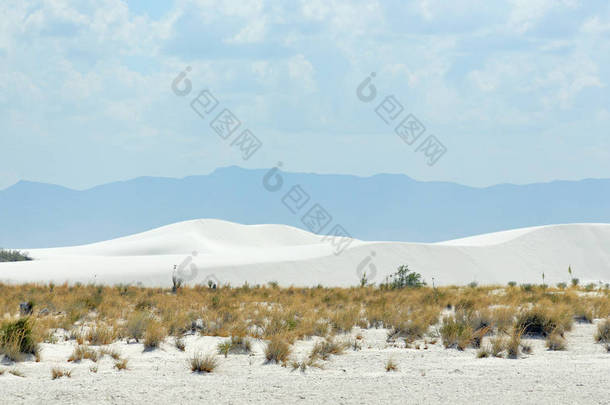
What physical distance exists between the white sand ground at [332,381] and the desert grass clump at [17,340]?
0.24m

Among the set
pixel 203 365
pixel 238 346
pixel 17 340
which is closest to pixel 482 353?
pixel 238 346

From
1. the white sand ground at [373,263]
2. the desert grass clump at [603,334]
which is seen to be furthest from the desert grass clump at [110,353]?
the white sand ground at [373,263]

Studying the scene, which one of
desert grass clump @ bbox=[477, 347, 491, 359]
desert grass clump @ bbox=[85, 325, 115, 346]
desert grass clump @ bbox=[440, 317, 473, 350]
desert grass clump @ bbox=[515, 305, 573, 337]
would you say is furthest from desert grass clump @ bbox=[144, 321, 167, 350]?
desert grass clump @ bbox=[515, 305, 573, 337]

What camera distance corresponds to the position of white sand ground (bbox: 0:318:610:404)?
25.2 feet

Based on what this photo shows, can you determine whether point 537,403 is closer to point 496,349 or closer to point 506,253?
point 496,349

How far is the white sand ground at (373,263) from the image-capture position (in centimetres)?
4212

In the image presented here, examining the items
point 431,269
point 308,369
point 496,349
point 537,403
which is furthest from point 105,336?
point 431,269

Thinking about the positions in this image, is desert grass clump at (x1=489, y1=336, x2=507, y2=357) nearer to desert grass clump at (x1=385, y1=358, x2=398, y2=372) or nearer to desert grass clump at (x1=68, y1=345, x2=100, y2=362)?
desert grass clump at (x1=385, y1=358, x2=398, y2=372)

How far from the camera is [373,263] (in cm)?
4859

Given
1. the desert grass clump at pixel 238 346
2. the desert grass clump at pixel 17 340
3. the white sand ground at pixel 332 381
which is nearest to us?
the white sand ground at pixel 332 381

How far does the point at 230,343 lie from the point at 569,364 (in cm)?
532

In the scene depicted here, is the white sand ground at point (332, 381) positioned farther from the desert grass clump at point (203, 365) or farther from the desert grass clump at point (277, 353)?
the desert grass clump at point (277, 353)

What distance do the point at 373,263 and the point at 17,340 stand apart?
4007 centimetres

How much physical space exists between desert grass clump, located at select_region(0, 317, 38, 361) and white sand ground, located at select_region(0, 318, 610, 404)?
0.77 ft
